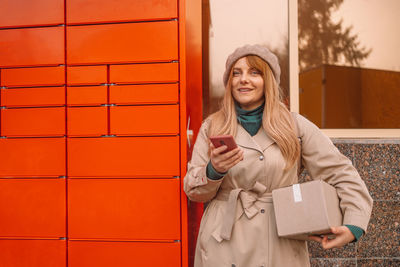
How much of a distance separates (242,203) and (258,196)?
105 millimetres

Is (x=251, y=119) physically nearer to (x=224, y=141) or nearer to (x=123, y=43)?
(x=224, y=141)

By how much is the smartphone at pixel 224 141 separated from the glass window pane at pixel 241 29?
2.08m

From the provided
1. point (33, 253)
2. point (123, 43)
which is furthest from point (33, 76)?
point (33, 253)

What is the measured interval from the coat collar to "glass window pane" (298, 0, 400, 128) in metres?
1.81

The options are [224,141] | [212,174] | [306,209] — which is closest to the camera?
[224,141]

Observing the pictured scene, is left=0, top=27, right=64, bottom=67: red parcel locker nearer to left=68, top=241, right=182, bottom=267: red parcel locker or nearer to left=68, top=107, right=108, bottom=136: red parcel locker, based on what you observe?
left=68, top=107, right=108, bottom=136: red parcel locker

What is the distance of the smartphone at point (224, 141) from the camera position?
5.94 ft

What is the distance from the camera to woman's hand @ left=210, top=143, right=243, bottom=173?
74.1 inches

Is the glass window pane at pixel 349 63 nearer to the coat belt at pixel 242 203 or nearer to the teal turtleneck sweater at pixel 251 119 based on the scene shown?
the teal turtleneck sweater at pixel 251 119

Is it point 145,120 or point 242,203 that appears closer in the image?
point 242,203

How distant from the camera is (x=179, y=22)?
8.99 ft

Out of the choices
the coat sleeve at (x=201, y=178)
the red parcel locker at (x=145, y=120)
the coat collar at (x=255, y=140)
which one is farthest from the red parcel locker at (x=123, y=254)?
the coat collar at (x=255, y=140)

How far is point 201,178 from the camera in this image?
215cm

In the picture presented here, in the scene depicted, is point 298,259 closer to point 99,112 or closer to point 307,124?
point 307,124
